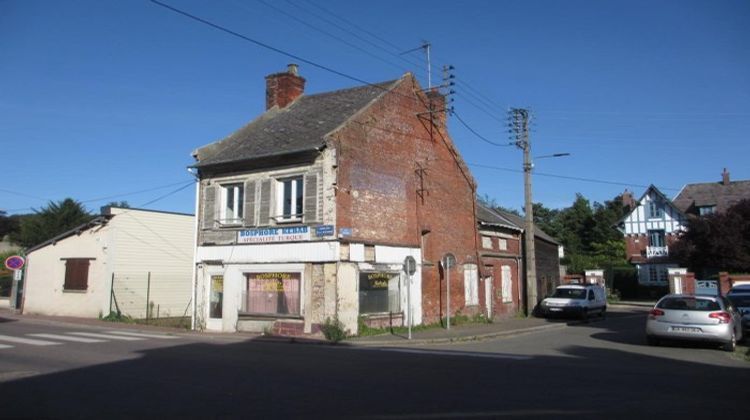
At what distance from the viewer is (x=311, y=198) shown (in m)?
19.5

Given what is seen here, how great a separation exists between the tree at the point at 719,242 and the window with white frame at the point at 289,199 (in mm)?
33755

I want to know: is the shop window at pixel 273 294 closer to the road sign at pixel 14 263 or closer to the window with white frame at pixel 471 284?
the window with white frame at pixel 471 284

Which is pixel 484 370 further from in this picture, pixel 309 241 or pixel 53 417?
pixel 309 241

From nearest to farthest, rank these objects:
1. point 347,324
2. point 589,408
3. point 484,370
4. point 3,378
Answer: point 589,408 → point 3,378 → point 484,370 → point 347,324

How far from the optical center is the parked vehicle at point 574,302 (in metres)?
27.5

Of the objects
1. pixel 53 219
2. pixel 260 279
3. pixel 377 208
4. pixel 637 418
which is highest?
pixel 53 219

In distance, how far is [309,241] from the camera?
19391 mm

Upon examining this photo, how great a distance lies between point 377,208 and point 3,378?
13.1 m

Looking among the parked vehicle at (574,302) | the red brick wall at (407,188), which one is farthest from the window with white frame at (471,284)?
the parked vehicle at (574,302)

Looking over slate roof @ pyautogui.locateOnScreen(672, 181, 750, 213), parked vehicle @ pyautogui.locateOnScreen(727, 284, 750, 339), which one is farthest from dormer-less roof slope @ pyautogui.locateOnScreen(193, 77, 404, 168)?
slate roof @ pyautogui.locateOnScreen(672, 181, 750, 213)

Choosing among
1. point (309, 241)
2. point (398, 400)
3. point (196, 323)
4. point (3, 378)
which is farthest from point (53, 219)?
point (398, 400)

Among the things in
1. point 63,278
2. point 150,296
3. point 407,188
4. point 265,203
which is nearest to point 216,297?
point 265,203

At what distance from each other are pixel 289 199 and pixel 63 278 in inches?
555

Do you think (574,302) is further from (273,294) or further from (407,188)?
(273,294)
